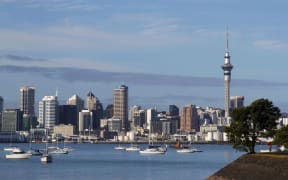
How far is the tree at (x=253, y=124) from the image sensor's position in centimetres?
7900

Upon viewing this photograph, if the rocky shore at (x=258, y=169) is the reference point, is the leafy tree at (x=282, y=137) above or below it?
above

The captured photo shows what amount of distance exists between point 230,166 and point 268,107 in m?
10.3

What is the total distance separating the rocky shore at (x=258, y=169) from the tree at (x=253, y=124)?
6.20m

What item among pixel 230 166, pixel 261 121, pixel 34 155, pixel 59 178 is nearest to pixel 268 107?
pixel 261 121

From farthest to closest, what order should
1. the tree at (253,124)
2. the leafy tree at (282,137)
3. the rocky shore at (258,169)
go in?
the tree at (253,124) < the leafy tree at (282,137) < the rocky shore at (258,169)

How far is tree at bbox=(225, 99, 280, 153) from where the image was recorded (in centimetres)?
7900

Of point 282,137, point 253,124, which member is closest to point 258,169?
point 282,137

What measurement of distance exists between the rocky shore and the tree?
20.3 feet

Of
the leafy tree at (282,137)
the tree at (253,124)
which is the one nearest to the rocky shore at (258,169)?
the leafy tree at (282,137)

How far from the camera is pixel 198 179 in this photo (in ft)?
301

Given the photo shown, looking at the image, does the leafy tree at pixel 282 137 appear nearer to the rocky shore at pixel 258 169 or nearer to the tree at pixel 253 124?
the tree at pixel 253 124

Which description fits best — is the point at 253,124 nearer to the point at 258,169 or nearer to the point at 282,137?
the point at 282,137

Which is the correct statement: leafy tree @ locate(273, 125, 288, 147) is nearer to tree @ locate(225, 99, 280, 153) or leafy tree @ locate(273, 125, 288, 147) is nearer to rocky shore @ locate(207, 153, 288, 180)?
tree @ locate(225, 99, 280, 153)

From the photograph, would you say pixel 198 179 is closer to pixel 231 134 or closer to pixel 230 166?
pixel 231 134
